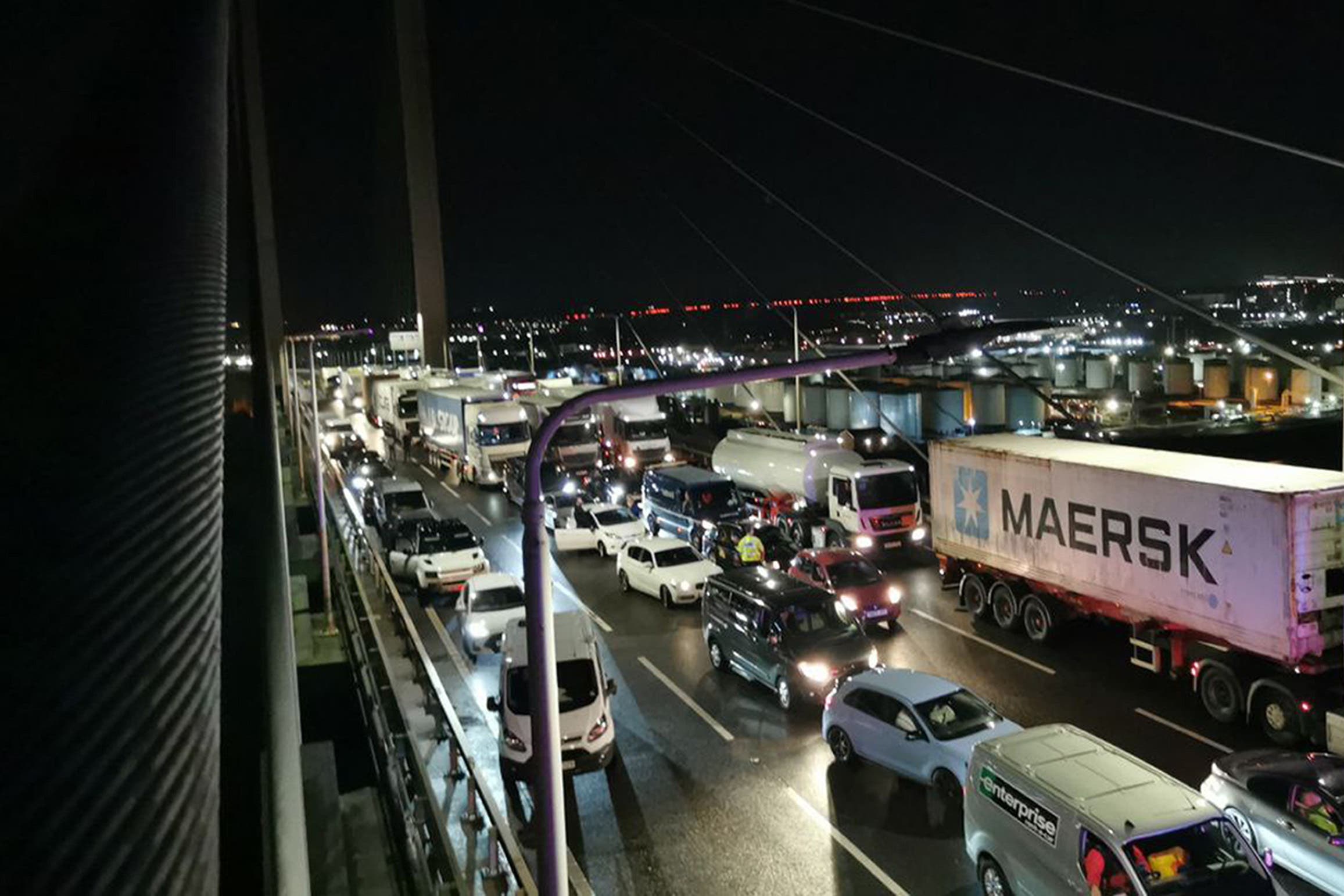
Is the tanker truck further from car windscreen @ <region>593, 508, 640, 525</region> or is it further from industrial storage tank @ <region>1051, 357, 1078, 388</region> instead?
industrial storage tank @ <region>1051, 357, 1078, 388</region>

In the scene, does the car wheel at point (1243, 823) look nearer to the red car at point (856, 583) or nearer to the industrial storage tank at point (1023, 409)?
the red car at point (856, 583)

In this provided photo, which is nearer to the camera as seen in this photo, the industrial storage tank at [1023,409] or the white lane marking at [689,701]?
the white lane marking at [689,701]

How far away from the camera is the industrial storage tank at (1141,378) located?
43406 mm

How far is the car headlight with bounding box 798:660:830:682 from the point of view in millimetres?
12953

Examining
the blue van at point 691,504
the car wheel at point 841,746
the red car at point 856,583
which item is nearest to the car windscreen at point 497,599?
the red car at point 856,583

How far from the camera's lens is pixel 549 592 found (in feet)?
16.6

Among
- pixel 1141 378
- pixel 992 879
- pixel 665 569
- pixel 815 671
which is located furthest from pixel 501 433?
pixel 1141 378

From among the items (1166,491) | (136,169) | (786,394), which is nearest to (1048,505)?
(1166,491)

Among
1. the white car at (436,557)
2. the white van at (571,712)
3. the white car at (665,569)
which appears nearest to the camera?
the white van at (571,712)

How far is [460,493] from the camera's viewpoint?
3262 centimetres

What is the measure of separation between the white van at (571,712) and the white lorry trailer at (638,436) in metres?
21.0

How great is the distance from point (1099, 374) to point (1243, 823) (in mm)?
40756

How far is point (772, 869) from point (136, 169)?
8.84 meters

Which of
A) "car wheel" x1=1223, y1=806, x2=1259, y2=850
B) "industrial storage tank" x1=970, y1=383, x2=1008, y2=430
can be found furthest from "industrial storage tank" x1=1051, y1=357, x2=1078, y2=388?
"car wheel" x1=1223, y1=806, x2=1259, y2=850
